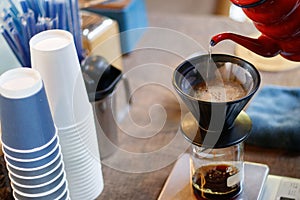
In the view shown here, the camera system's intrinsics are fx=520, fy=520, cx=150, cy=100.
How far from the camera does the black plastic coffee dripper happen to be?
2.35ft

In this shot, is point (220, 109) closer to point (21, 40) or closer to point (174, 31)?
point (21, 40)

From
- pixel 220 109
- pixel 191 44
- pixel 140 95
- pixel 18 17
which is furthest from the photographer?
pixel 191 44

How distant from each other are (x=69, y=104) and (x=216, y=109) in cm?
22

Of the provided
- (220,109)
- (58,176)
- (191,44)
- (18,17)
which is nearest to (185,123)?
(220,109)

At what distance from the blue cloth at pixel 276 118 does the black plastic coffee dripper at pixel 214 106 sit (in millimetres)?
183

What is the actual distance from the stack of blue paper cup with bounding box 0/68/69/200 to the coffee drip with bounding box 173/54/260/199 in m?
0.19

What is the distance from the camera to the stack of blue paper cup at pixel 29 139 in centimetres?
65

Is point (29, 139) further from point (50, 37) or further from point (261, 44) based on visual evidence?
point (261, 44)

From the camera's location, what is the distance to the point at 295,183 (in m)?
0.87

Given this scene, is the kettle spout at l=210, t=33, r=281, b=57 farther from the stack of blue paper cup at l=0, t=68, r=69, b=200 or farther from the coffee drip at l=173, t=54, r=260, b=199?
the stack of blue paper cup at l=0, t=68, r=69, b=200

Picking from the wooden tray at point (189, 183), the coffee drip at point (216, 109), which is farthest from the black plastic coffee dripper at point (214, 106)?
the wooden tray at point (189, 183)

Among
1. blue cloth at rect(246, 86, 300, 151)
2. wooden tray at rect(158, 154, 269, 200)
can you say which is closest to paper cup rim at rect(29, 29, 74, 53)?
wooden tray at rect(158, 154, 269, 200)

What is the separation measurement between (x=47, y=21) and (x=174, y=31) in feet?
1.70

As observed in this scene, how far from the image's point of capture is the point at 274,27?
0.73 meters
